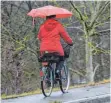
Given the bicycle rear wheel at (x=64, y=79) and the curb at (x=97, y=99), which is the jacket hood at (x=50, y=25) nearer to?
the bicycle rear wheel at (x=64, y=79)

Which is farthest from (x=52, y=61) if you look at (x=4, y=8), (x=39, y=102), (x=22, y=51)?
(x=4, y=8)

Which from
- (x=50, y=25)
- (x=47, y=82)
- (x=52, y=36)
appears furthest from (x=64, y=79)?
(x=50, y=25)

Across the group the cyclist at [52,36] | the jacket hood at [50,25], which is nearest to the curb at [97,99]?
the cyclist at [52,36]

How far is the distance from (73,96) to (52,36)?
130 centimetres

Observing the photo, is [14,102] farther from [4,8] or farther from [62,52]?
[4,8]

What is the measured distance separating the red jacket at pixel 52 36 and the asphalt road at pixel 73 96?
2.95ft

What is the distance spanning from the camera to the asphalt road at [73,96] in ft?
23.9

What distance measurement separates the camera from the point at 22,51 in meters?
19.2

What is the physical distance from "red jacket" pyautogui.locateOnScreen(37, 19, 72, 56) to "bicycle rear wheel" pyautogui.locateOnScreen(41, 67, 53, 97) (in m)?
0.49

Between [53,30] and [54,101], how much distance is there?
4.52 ft

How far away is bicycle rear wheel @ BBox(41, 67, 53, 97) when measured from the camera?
7.68 meters

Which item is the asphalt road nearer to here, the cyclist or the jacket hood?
the cyclist

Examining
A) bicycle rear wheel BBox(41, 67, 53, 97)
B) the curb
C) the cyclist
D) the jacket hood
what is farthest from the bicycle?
the curb

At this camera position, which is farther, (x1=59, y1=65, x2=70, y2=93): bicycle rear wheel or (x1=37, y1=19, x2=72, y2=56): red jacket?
(x1=59, y1=65, x2=70, y2=93): bicycle rear wheel
